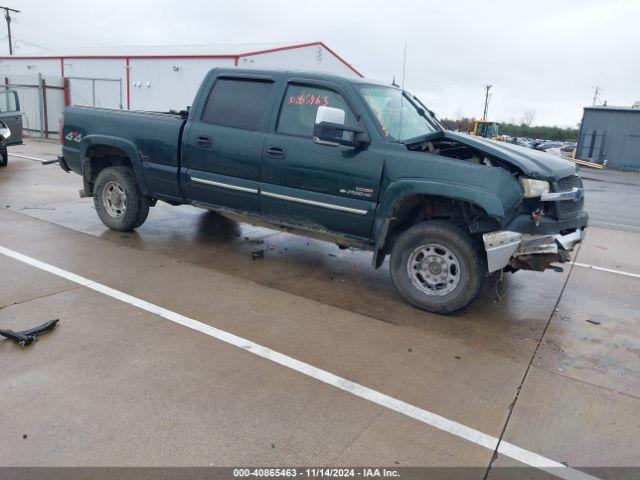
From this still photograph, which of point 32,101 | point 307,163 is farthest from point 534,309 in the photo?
point 32,101

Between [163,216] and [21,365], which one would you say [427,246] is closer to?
[21,365]

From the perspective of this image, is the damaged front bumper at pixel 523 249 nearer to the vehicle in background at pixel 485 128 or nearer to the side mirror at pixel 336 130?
the side mirror at pixel 336 130

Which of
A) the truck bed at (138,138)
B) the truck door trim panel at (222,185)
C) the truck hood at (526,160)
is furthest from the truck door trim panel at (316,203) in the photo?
the truck bed at (138,138)

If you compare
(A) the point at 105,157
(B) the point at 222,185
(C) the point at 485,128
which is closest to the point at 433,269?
(B) the point at 222,185

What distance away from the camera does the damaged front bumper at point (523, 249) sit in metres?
4.46

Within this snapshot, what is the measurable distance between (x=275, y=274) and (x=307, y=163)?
1323mm

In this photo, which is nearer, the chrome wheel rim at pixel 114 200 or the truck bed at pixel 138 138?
the truck bed at pixel 138 138

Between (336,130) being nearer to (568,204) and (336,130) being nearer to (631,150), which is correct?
(568,204)

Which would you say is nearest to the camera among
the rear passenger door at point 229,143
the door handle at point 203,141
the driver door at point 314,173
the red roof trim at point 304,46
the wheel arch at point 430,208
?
the wheel arch at point 430,208

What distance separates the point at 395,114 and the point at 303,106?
95 cm

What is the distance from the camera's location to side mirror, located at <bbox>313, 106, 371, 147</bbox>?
4.77 m

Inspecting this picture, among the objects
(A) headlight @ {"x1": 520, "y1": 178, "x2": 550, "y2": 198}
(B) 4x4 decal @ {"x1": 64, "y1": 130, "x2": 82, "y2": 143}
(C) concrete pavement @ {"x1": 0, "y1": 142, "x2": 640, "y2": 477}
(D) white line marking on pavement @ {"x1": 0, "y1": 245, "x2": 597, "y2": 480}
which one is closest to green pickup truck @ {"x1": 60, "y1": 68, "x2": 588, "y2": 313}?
(A) headlight @ {"x1": 520, "y1": 178, "x2": 550, "y2": 198}

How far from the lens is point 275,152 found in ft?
17.7

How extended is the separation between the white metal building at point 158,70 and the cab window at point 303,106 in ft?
61.7
